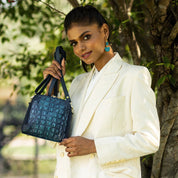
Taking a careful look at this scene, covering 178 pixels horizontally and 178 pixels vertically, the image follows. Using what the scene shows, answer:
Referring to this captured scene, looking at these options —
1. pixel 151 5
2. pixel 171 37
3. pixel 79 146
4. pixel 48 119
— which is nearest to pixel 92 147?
pixel 79 146

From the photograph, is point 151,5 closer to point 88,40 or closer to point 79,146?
point 88,40

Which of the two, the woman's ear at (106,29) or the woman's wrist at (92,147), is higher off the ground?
the woman's ear at (106,29)

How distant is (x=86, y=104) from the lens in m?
2.06

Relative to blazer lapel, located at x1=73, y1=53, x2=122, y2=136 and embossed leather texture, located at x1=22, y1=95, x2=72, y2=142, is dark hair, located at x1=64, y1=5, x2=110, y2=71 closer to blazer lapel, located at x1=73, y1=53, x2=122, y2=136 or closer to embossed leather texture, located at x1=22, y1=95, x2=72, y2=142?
blazer lapel, located at x1=73, y1=53, x2=122, y2=136

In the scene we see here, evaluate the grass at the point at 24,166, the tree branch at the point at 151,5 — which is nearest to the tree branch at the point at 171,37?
the tree branch at the point at 151,5

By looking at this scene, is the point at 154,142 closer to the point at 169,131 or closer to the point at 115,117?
the point at 115,117

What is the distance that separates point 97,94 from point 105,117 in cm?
16

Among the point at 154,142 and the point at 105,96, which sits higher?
the point at 105,96

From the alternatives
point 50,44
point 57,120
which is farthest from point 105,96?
point 50,44

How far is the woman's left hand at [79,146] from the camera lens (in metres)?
1.89

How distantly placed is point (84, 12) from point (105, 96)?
0.51m

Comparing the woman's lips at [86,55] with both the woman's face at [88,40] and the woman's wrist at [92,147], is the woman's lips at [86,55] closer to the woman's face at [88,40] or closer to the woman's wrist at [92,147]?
the woman's face at [88,40]

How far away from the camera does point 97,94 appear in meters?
2.04

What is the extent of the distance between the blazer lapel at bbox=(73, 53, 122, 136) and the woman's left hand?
0.30 ft
